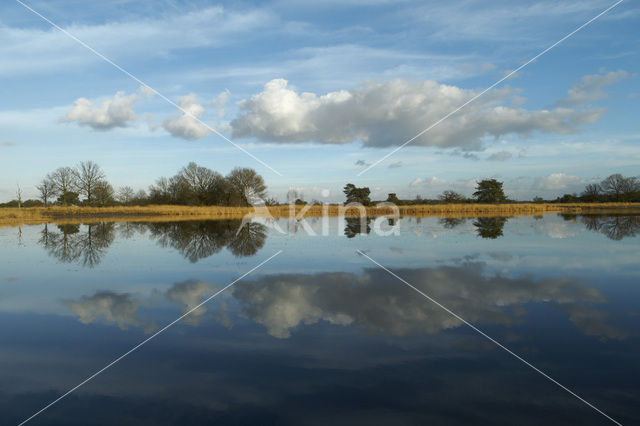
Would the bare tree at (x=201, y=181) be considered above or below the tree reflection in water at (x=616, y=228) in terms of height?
above

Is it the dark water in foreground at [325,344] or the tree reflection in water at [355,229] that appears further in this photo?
the tree reflection in water at [355,229]

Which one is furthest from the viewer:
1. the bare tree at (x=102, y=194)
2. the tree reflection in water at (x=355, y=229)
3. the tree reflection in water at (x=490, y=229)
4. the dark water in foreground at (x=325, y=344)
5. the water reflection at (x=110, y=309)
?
the bare tree at (x=102, y=194)

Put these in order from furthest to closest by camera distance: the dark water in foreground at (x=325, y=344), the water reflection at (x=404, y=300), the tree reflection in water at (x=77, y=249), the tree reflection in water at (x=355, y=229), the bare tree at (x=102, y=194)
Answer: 1. the bare tree at (x=102, y=194)
2. the tree reflection in water at (x=355, y=229)
3. the tree reflection in water at (x=77, y=249)
4. the water reflection at (x=404, y=300)
5. the dark water in foreground at (x=325, y=344)

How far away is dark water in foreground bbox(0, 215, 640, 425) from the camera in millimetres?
4129

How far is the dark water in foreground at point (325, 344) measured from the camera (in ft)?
13.5

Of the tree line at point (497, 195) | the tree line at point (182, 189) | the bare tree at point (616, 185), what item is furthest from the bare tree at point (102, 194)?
the bare tree at point (616, 185)

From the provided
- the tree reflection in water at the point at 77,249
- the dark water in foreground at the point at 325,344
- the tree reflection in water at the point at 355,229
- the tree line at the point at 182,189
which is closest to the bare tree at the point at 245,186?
the tree line at the point at 182,189

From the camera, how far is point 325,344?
19.1 feet

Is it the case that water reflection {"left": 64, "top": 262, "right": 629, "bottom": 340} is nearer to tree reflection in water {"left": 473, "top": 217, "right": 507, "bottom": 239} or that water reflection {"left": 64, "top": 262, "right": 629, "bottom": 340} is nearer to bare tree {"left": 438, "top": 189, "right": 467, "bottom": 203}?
tree reflection in water {"left": 473, "top": 217, "right": 507, "bottom": 239}

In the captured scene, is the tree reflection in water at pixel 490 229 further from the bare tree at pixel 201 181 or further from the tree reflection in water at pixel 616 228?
the bare tree at pixel 201 181

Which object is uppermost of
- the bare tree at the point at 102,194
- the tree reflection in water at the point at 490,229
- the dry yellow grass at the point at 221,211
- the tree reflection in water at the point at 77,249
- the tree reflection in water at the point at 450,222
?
the bare tree at the point at 102,194

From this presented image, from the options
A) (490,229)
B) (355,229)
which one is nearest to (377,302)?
(355,229)

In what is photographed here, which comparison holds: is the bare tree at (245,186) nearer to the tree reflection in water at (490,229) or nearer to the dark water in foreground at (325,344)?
the tree reflection in water at (490,229)

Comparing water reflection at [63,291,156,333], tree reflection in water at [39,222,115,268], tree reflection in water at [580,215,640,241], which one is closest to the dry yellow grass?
tree reflection in water at [580,215,640,241]
